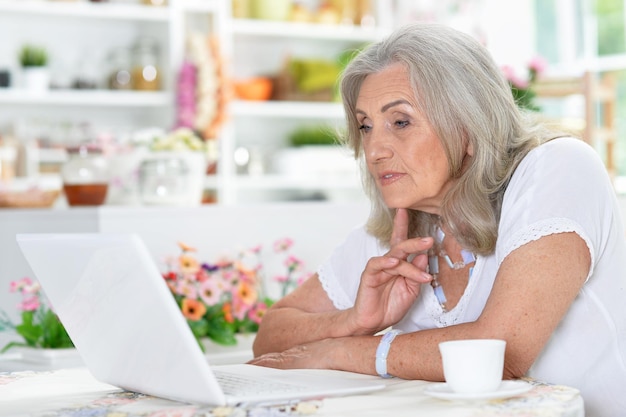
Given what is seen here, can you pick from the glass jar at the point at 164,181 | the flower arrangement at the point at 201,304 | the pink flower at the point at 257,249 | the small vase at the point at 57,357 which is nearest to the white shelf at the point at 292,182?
the glass jar at the point at 164,181

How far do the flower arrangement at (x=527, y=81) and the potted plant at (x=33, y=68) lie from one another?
8.18 ft

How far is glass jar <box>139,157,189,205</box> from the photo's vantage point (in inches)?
121

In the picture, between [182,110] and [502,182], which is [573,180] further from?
[182,110]

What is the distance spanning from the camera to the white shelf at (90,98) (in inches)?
191

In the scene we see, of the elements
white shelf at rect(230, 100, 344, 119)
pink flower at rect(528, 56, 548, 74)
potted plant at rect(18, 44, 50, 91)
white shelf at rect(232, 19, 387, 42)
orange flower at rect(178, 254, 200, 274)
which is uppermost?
white shelf at rect(232, 19, 387, 42)

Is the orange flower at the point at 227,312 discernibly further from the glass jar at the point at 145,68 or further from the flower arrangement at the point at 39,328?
the glass jar at the point at 145,68

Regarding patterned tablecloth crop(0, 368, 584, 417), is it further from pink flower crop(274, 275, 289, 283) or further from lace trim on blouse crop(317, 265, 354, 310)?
pink flower crop(274, 275, 289, 283)

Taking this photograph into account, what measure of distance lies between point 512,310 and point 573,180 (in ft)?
0.82

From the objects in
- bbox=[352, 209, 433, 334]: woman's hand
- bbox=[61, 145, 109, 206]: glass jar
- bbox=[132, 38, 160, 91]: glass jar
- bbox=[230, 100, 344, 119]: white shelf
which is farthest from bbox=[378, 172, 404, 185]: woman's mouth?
bbox=[230, 100, 344, 119]: white shelf

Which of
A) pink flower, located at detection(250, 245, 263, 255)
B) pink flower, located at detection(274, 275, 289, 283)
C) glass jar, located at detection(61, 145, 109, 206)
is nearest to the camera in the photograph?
pink flower, located at detection(274, 275, 289, 283)

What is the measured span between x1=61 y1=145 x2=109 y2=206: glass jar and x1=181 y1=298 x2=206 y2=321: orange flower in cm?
81

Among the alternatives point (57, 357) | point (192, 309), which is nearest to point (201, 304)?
point (192, 309)

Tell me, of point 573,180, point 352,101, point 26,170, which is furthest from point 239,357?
point 26,170

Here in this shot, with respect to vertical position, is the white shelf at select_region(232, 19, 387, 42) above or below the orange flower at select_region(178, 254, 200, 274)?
above
